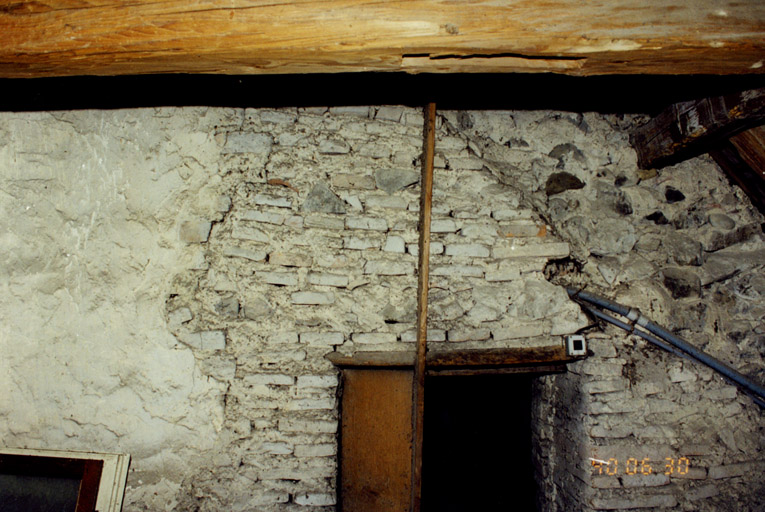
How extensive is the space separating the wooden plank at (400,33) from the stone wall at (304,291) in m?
0.68

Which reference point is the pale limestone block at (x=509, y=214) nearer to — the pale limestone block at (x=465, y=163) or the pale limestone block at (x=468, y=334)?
the pale limestone block at (x=465, y=163)

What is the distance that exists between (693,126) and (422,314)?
4.93 feet

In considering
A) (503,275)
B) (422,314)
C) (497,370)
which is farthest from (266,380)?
(503,275)

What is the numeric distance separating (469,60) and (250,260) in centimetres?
130

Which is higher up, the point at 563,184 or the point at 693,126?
the point at 693,126

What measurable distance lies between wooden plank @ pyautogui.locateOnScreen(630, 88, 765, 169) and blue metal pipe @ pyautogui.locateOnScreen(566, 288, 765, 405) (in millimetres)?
793

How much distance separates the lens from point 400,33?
1196 millimetres

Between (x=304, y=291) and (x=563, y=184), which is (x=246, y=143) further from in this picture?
(x=563, y=184)

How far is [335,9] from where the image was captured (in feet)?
3.94

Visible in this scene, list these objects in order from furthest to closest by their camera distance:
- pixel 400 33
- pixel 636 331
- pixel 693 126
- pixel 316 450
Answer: pixel 636 331 → pixel 316 450 → pixel 693 126 → pixel 400 33

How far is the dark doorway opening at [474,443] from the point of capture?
92.0 inches

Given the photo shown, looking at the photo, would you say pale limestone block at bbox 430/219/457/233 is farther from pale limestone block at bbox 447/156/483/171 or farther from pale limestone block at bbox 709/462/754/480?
pale limestone block at bbox 709/462/754/480

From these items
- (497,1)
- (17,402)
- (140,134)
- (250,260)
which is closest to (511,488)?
(250,260)

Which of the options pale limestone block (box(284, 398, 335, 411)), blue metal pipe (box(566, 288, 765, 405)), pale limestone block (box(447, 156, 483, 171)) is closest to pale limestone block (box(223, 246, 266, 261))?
pale limestone block (box(284, 398, 335, 411))
